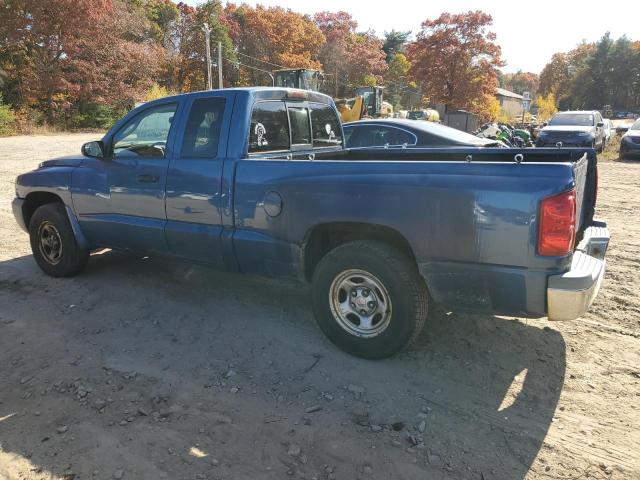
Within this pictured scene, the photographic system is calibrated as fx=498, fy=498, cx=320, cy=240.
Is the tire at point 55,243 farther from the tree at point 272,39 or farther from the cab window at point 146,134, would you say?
the tree at point 272,39

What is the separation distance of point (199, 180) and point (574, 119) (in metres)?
20.9

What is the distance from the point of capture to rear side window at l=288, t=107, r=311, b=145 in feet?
15.8

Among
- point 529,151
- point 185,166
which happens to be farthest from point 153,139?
point 529,151

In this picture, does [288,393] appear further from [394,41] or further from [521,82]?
[521,82]

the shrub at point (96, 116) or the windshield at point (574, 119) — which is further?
the shrub at point (96, 116)

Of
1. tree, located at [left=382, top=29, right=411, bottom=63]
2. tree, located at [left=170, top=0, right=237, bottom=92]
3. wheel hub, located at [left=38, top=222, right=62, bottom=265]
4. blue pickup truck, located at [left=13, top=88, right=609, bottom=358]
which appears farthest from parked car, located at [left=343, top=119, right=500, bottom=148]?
tree, located at [left=382, top=29, right=411, bottom=63]

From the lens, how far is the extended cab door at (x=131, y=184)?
4629 mm

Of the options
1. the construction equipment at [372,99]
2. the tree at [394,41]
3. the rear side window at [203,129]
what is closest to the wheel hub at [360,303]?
the rear side window at [203,129]

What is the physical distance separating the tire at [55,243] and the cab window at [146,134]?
107 cm

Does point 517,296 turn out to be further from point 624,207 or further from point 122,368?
point 624,207

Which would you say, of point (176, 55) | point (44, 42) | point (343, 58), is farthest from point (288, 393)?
point (343, 58)

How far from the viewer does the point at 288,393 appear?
3354 mm

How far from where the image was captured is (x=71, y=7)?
30.3 meters

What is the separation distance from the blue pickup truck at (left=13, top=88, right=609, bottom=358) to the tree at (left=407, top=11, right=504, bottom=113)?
36098 mm
